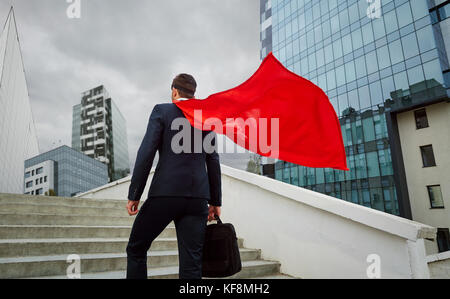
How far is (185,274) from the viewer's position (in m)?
2.06

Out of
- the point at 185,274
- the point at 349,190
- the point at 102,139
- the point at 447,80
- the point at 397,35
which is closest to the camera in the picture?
the point at 185,274

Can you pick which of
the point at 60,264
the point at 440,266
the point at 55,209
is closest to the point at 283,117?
the point at 60,264

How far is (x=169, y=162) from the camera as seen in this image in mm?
2203

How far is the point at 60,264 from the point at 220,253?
5.79 feet

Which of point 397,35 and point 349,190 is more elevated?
point 397,35

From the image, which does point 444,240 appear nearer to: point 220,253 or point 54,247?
point 220,253

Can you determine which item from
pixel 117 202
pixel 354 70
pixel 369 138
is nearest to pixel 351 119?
pixel 369 138

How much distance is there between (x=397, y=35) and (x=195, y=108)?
101 ft

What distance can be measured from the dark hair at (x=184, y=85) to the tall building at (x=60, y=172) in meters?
79.6

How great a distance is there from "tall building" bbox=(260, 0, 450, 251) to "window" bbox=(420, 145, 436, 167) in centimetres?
48

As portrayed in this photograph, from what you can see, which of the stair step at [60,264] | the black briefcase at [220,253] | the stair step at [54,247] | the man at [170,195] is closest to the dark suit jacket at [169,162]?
the man at [170,195]

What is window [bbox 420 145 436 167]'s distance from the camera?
80.7ft

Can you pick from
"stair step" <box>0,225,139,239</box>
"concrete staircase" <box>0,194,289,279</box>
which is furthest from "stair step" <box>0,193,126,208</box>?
"stair step" <box>0,225,139,239</box>

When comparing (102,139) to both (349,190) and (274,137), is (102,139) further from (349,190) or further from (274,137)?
(274,137)
